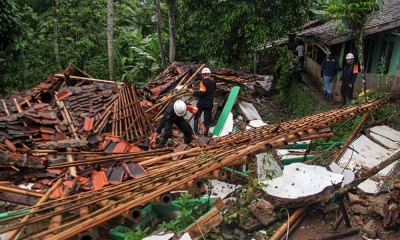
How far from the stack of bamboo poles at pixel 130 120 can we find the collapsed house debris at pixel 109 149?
0.02 meters

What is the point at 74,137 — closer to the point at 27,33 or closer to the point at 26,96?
the point at 26,96

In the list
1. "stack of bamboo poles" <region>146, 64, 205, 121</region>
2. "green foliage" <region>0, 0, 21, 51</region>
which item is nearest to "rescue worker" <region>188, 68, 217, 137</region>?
"stack of bamboo poles" <region>146, 64, 205, 121</region>

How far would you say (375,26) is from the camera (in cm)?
1058

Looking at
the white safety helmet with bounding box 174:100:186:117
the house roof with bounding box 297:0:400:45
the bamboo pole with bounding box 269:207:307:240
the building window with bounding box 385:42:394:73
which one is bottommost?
the bamboo pole with bounding box 269:207:307:240

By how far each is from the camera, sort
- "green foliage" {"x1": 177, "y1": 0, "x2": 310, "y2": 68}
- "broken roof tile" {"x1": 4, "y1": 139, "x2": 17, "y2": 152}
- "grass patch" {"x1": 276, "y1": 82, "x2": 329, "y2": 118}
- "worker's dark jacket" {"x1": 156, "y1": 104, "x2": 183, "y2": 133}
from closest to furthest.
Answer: "broken roof tile" {"x1": 4, "y1": 139, "x2": 17, "y2": 152} < "worker's dark jacket" {"x1": 156, "y1": 104, "x2": 183, "y2": 133} < "green foliage" {"x1": 177, "y1": 0, "x2": 310, "y2": 68} < "grass patch" {"x1": 276, "y1": 82, "x2": 329, "y2": 118}

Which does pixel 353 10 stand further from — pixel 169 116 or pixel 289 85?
pixel 289 85

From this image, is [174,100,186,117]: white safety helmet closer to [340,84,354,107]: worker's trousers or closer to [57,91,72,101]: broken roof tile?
[57,91,72,101]: broken roof tile

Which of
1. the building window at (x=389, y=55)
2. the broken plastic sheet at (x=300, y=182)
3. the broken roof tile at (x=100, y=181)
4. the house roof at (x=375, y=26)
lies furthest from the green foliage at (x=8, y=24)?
the building window at (x=389, y=55)

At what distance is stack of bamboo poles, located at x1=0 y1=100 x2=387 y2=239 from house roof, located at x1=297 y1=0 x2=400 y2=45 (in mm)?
6358

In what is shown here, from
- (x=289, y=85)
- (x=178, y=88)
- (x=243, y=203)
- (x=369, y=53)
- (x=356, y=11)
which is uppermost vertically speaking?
(x=356, y=11)

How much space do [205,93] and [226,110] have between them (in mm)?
1489

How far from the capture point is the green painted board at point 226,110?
9.44 metres

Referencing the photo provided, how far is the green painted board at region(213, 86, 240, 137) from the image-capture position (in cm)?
944

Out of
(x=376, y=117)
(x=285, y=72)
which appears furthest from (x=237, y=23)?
(x=376, y=117)
